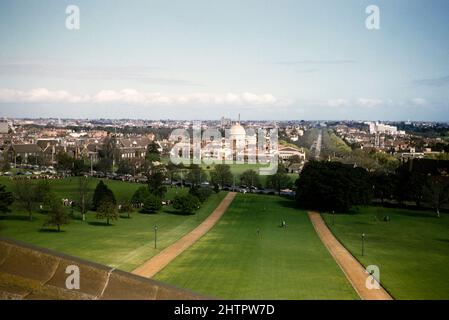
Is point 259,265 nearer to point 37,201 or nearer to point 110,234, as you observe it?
point 110,234

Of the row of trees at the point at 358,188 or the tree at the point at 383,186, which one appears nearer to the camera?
the row of trees at the point at 358,188

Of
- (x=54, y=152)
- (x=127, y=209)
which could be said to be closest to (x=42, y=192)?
(x=127, y=209)

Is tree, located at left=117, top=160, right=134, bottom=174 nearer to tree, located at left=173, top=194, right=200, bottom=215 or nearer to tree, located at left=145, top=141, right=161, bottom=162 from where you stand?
tree, located at left=145, top=141, right=161, bottom=162

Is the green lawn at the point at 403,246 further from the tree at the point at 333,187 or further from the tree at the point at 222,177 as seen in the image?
the tree at the point at 222,177

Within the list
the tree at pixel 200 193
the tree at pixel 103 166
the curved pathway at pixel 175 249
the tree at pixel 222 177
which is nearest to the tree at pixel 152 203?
the curved pathway at pixel 175 249

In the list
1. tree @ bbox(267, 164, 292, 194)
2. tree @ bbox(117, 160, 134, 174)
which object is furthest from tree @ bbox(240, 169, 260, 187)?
tree @ bbox(117, 160, 134, 174)

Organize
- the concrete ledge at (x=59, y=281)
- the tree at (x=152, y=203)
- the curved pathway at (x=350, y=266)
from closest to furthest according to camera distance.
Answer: the concrete ledge at (x=59, y=281) → the curved pathway at (x=350, y=266) → the tree at (x=152, y=203)
